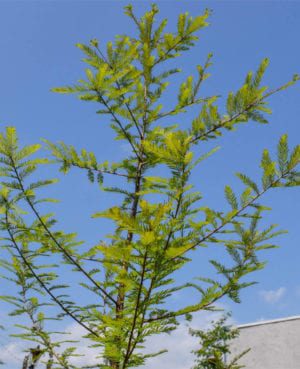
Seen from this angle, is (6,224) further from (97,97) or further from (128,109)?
(128,109)

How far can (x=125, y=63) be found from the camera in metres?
4.56

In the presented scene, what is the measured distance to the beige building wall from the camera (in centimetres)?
1680

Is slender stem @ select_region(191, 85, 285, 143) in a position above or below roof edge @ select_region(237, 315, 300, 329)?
below

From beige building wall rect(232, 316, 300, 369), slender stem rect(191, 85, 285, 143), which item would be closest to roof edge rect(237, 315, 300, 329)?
beige building wall rect(232, 316, 300, 369)

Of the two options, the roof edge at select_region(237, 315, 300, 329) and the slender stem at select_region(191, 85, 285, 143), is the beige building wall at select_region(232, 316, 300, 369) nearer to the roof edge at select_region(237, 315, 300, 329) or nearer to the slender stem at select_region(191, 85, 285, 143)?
the roof edge at select_region(237, 315, 300, 329)

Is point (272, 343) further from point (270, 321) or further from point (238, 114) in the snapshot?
point (238, 114)

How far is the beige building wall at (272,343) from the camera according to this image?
55.1 ft

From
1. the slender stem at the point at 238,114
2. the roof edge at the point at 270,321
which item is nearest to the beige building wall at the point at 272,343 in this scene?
the roof edge at the point at 270,321

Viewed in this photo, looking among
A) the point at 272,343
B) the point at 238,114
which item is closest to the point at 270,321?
the point at 272,343

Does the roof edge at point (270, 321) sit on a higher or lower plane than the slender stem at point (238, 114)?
higher

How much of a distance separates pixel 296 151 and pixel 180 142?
829 millimetres

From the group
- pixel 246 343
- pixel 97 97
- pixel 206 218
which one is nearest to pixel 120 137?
pixel 97 97

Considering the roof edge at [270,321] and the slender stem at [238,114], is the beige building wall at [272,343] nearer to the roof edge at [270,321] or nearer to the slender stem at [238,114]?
the roof edge at [270,321]

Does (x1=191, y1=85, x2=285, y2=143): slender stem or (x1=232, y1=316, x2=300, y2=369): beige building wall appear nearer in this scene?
(x1=191, y1=85, x2=285, y2=143): slender stem
